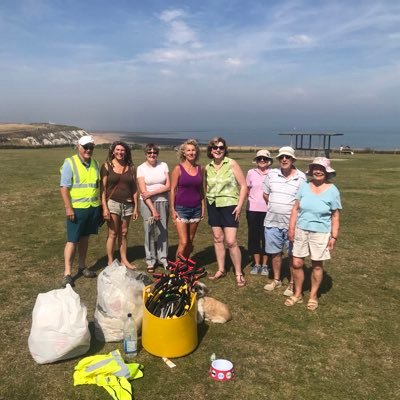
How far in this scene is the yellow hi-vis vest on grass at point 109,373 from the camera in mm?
3508

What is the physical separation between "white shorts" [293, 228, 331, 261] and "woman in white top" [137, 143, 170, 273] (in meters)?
2.14

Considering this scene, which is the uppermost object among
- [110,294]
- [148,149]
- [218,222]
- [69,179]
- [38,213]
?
[148,149]

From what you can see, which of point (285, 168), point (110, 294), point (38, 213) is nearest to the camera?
point (110, 294)

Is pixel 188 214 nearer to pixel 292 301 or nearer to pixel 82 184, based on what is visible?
pixel 82 184

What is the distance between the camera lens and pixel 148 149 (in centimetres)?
607

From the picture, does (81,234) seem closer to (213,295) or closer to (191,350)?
(213,295)

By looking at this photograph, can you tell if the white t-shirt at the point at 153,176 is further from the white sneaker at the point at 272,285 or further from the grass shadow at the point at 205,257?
the white sneaker at the point at 272,285

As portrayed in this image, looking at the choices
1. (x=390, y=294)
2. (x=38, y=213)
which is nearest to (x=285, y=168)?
(x=390, y=294)

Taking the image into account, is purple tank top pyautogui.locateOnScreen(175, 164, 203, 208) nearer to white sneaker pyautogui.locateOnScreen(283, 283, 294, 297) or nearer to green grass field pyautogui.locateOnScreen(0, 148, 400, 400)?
green grass field pyautogui.locateOnScreen(0, 148, 400, 400)

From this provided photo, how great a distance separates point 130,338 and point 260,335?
149 centimetres

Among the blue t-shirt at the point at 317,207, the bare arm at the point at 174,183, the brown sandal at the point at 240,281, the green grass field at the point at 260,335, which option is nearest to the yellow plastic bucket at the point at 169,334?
the green grass field at the point at 260,335

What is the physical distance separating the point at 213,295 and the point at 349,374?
2196mm

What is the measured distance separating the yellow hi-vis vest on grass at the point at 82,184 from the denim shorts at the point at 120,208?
1.16 ft

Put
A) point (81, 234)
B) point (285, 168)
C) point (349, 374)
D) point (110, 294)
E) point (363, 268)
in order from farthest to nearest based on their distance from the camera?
point (363, 268)
point (81, 234)
point (285, 168)
point (110, 294)
point (349, 374)
